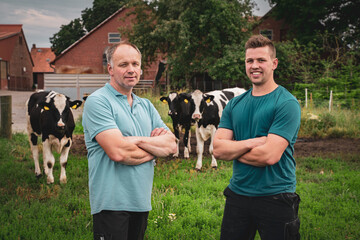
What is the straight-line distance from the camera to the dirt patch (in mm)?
8781

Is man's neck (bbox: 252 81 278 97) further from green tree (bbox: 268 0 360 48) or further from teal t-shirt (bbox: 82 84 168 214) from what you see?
green tree (bbox: 268 0 360 48)

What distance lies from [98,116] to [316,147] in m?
8.77

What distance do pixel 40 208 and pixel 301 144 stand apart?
26.5 feet

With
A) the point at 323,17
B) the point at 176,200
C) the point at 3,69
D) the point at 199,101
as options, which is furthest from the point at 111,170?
the point at 3,69

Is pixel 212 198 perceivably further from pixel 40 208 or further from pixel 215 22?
pixel 215 22

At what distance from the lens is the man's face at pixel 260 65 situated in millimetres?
2543

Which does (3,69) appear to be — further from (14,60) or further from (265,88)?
(265,88)

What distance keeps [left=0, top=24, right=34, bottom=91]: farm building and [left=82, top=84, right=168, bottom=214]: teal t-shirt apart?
38.3 meters

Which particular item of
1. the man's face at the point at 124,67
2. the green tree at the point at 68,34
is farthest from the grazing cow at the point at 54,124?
the green tree at the point at 68,34

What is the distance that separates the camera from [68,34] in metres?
39.3

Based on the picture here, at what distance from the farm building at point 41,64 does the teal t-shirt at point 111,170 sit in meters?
54.1

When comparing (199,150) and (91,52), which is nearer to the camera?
(199,150)

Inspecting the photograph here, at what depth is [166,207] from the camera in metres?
4.65

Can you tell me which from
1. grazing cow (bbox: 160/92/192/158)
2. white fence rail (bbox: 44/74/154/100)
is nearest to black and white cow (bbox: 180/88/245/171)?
grazing cow (bbox: 160/92/192/158)
